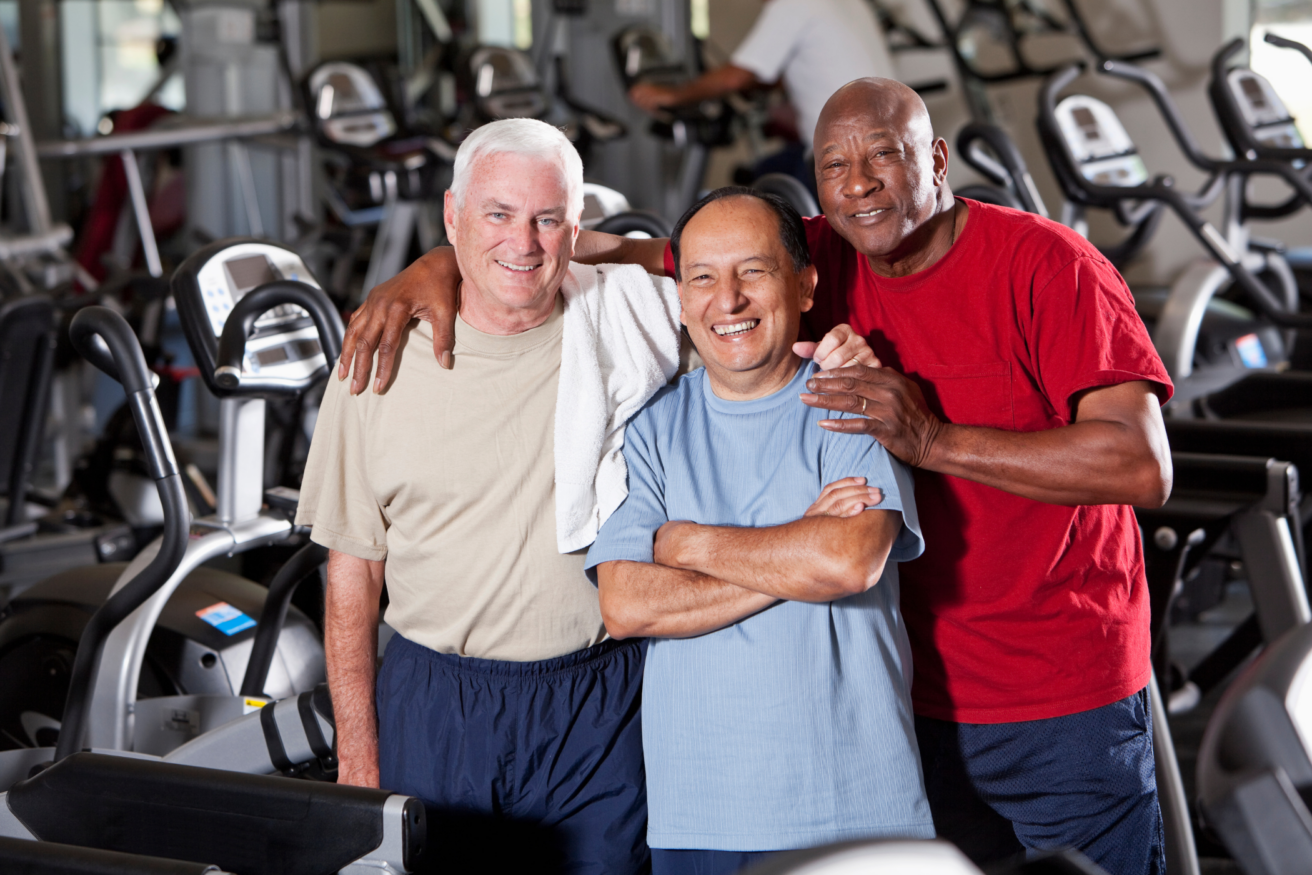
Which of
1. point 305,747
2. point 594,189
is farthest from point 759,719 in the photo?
point 594,189

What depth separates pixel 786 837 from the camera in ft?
4.47

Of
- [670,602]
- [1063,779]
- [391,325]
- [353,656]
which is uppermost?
[391,325]

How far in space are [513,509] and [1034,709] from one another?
28.5 inches

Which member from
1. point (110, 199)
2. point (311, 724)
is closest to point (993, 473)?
point (311, 724)

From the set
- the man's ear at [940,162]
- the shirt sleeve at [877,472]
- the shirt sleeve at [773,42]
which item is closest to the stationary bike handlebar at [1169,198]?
the shirt sleeve at [773,42]

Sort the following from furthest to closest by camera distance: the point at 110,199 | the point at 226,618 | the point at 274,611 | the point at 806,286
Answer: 1. the point at 110,199
2. the point at 226,618
3. the point at 274,611
4. the point at 806,286

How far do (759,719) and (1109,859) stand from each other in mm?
618

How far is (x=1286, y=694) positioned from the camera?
0.88m

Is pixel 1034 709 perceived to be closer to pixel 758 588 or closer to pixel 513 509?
pixel 758 588

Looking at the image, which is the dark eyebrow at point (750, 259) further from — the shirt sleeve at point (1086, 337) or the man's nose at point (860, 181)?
the shirt sleeve at point (1086, 337)

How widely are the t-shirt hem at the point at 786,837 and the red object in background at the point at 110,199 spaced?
20.4ft

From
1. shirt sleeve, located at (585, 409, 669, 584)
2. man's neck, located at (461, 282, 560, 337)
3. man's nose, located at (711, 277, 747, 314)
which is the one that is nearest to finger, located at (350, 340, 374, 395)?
man's neck, located at (461, 282, 560, 337)

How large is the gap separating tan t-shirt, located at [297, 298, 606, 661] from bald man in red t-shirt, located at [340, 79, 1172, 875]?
2.1 inches

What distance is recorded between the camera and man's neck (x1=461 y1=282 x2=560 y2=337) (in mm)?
1611
